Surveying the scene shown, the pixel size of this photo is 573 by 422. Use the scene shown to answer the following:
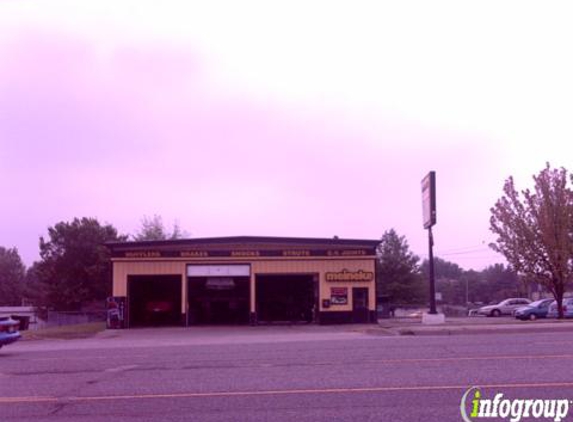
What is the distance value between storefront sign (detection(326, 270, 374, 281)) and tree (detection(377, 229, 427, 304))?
145ft

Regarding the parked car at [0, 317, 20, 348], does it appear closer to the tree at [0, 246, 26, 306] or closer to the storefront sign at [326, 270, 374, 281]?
the storefront sign at [326, 270, 374, 281]

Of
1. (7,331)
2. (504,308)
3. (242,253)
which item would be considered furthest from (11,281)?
(7,331)

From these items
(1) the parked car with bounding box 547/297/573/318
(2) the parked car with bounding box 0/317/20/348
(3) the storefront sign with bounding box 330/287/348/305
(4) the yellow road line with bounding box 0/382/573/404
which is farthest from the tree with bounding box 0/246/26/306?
(4) the yellow road line with bounding box 0/382/573/404

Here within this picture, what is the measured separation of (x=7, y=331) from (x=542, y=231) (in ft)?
86.3

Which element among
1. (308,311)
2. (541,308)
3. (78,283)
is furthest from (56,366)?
(78,283)

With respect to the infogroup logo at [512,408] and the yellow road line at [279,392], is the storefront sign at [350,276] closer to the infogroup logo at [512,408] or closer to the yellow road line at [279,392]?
the yellow road line at [279,392]

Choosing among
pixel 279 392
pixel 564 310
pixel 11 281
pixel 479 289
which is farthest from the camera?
pixel 479 289

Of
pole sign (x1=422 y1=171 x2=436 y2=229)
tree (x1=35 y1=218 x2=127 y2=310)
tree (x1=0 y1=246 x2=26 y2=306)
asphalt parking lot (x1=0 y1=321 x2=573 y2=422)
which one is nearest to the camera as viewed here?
asphalt parking lot (x1=0 y1=321 x2=573 y2=422)

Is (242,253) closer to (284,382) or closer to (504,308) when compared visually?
(504,308)

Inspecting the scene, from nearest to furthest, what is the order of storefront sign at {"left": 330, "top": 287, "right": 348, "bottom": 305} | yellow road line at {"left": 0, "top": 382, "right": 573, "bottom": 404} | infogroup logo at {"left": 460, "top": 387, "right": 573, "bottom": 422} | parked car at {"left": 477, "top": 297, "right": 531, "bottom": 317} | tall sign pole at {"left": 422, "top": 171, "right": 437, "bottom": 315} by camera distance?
infogroup logo at {"left": 460, "top": 387, "right": 573, "bottom": 422}
yellow road line at {"left": 0, "top": 382, "right": 573, "bottom": 404}
tall sign pole at {"left": 422, "top": 171, "right": 437, "bottom": 315}
storefront sign at {"left": 330, "top": 287, "right": 348, "bottom": 305}
parked car at {"left": 477, "top": 297, "right": 531, "bottom": 317}

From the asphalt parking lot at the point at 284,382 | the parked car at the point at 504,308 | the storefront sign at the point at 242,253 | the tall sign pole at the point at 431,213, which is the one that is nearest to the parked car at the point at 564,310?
the parked car at the point at 504,308

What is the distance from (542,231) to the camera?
36.8 meters

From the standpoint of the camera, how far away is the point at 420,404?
9039mm

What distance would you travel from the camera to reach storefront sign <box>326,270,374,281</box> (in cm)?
3800
